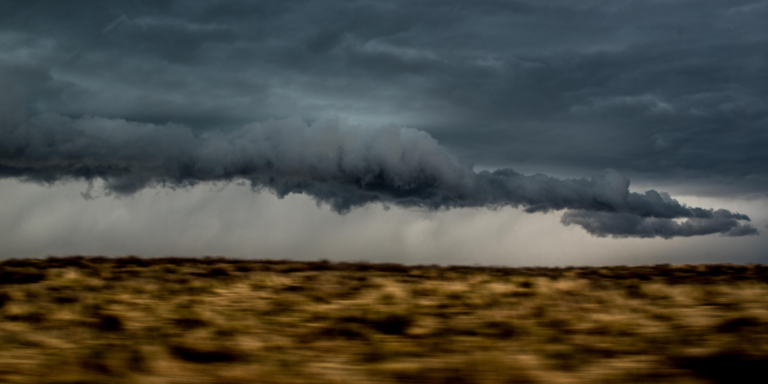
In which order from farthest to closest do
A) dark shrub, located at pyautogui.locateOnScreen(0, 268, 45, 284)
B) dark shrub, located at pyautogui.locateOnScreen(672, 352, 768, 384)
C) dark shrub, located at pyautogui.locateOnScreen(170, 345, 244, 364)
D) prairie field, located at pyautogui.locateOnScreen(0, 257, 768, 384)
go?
dark shrub, located at pyautogui.locateOnScreen(0, 268, 45, 284) < dark shrub, located at pyautogui.locateOnScreen(170, 345, 244, 364) < prairie field, located at pyautogui.locateOnScreen(0, 257, 768, 384) < dark shrub, located at pyautogui.locateOnScreen(672, 352, 768, 384)

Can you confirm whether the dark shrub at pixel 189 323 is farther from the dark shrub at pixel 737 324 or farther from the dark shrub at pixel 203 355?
the dark shrub at pixel 737 324

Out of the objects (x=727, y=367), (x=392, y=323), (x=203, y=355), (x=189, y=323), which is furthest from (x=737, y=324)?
(x=189, y=323)

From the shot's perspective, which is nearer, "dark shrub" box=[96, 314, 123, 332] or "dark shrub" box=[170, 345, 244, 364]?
"dark shrub" box=[170, 345, 244, 364]

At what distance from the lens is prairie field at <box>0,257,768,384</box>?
5.74m

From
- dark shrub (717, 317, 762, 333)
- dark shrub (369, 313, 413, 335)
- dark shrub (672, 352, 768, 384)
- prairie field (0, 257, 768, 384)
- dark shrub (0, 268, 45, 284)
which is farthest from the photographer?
dark shrub (0, 268, 45, 284)

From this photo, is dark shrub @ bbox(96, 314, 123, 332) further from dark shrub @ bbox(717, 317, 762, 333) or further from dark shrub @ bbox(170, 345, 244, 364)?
dark shrub @ bbox(717, 317, 762, 333)

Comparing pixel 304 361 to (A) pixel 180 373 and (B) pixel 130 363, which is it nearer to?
(A) pixel 180 373

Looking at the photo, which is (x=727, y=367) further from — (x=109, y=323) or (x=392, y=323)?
(x=109, y=323)

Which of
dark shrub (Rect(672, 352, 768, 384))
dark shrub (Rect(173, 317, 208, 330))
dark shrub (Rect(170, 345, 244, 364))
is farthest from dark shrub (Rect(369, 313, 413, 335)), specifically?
dark shrub (Rect(672, 352, 768, 384))

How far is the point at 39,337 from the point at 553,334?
20.2 ft

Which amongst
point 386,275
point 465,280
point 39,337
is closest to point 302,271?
point 386,275

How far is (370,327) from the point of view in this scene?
7.83 meters

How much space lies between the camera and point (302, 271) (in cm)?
1288

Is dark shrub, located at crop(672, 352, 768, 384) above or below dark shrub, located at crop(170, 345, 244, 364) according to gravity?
above
